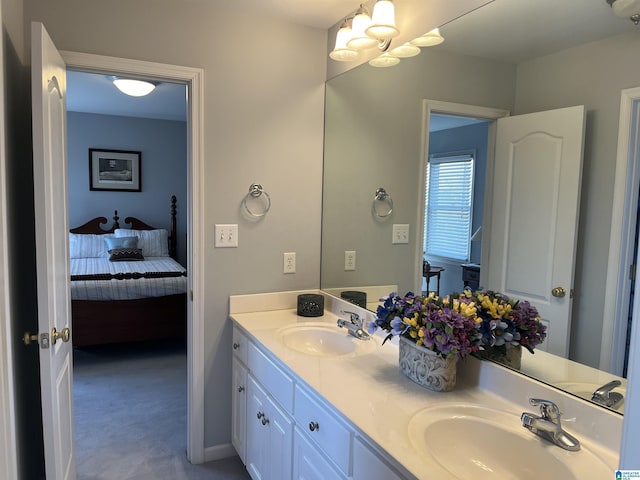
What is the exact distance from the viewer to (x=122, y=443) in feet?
8.45

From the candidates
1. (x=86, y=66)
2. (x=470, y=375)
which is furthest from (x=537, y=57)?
(x=86, y=66)

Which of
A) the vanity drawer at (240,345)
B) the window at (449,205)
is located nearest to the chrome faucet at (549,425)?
the window at (449,205)

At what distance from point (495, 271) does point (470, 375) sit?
360mm

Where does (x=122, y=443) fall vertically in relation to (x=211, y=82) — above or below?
below

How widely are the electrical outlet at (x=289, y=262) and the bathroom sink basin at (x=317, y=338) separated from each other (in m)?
0.39

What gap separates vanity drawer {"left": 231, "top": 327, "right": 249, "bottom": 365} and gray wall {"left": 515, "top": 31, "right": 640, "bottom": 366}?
4.60 ft

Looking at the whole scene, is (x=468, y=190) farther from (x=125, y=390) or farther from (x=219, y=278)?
(x=125, y=390)

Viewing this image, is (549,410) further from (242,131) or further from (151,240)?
(151,240)

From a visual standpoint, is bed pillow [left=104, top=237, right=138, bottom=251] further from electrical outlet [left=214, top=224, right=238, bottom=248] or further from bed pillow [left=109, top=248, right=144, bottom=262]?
electrical outlet [left=214, top=224, right=238, bottom=248]

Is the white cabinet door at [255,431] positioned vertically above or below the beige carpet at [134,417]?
above

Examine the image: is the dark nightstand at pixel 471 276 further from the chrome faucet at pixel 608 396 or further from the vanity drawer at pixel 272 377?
the vanity drawer at pixel 272 377

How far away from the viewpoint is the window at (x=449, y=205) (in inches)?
67.2

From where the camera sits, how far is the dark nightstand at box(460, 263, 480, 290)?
1.62 m

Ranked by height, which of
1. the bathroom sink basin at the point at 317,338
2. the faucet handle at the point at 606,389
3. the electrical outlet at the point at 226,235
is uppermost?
the electrical outlet at the point at 226,235
